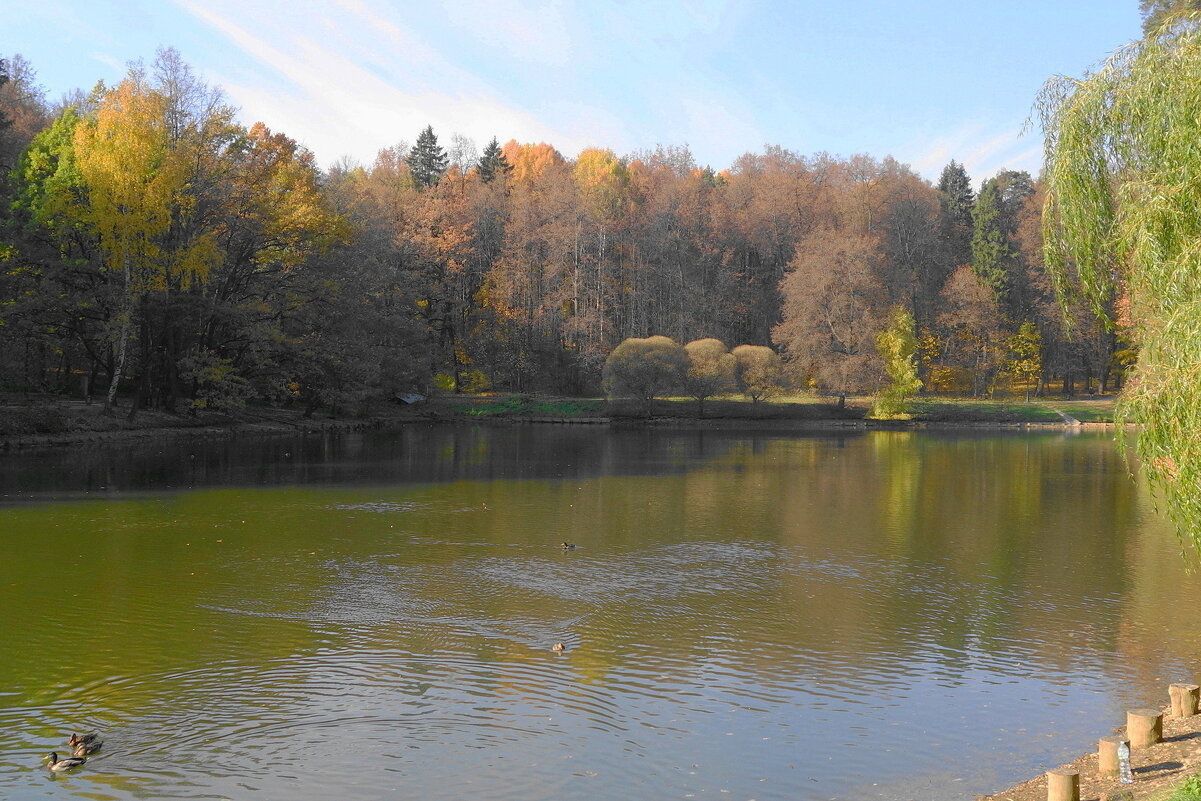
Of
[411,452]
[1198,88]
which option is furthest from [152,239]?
[1198,88]

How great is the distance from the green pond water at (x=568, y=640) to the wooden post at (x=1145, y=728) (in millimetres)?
793

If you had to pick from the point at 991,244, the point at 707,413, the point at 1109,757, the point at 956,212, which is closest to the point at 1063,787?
the point at 1109,757

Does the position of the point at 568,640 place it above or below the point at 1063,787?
below

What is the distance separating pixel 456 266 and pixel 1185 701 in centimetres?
5915

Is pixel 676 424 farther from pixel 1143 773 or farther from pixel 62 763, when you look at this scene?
pixel 62 763

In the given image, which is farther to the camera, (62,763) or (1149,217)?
(1149,217)

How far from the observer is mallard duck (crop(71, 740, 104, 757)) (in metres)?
7.83

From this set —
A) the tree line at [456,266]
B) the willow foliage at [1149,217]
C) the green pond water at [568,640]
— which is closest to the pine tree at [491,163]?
the tree line at [456,266]

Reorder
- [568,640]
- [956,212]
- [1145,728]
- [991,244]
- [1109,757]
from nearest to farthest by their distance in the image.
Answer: [1109,757] < [1145,728] < [568,640] < [991,244] < [956,212]

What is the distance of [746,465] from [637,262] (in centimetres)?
3745

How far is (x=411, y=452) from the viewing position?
3659 cm

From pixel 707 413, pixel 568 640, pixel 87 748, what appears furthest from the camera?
pixel 707 413

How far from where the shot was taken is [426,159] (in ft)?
251

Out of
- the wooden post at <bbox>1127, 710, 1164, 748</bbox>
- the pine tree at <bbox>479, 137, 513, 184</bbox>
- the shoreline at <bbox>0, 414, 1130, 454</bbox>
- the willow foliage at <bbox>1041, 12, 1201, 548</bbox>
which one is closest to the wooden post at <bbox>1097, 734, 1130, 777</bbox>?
the wooden post at <bbox>1127, 710, 1164, 748</bbox>
